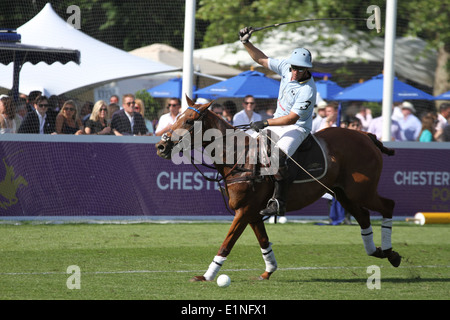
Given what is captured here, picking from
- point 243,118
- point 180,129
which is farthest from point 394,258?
point 243,118

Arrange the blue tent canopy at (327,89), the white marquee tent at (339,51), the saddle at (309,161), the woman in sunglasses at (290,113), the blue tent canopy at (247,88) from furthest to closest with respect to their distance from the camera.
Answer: the white marquee tent at (339,51) → the blue tent canopy at (327,89) → the blue tent canopy at (247,88) → the saddle at (309,161) → the woman in sunglasses at (290,113)

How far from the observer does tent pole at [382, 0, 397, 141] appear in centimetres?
1644

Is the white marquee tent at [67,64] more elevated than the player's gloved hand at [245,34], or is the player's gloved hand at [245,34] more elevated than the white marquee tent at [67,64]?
the player's gloved hand at [245,34]

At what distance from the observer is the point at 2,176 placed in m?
13.7

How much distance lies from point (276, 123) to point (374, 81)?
1287cm

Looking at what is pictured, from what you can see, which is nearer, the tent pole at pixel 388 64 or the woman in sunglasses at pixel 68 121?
the woman in sunglasses at pixel 68 121

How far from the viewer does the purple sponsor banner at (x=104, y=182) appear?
13898 millimetres

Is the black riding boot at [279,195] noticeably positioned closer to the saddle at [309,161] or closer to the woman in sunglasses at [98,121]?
the saddle at [309,161]

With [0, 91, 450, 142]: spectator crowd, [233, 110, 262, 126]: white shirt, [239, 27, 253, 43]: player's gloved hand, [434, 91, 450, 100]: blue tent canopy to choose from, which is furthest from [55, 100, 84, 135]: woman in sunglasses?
[434, 91, 450, 100]: blue tent canopy

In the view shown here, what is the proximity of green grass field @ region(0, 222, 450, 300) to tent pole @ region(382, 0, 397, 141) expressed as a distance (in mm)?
2338

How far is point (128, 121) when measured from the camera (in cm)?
1578

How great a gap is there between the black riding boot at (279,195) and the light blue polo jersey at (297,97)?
2.11 ft

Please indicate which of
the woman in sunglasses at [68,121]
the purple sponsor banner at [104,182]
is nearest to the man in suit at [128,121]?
the woman in sunglasses at [68,121]

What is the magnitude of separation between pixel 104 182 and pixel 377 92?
921cm
